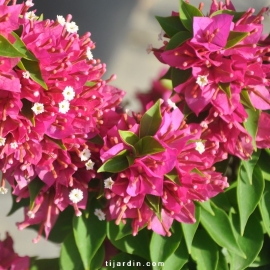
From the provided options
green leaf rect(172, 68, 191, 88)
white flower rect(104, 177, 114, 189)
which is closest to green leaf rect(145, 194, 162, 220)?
white flower rect(104, 177, 114, 189)

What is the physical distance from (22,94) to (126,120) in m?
0.14

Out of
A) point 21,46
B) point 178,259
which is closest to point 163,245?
point 178,259

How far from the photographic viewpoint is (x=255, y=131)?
1.86ft

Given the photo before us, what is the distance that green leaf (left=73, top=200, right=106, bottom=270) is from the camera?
596 mm

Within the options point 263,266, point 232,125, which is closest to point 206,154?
point 232,125

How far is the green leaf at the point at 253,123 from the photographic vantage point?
22.3 inches

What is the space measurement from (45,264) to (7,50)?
415mm

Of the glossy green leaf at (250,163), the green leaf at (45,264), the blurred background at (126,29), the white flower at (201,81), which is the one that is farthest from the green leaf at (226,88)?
the blurred background at (126,29)

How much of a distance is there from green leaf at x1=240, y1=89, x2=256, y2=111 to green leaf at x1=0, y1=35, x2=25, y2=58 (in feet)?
0.96

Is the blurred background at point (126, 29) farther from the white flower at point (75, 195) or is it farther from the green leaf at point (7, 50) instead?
the green leaf at point (7, 50)

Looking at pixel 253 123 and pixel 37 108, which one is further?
pixel 253 123

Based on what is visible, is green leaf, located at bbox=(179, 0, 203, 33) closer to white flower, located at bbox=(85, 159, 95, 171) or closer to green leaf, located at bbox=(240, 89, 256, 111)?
green leaf, located at bbox=(240, 89, 256, 111)

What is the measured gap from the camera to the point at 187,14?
0.54 m

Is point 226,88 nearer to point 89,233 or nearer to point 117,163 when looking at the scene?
point 117,163
